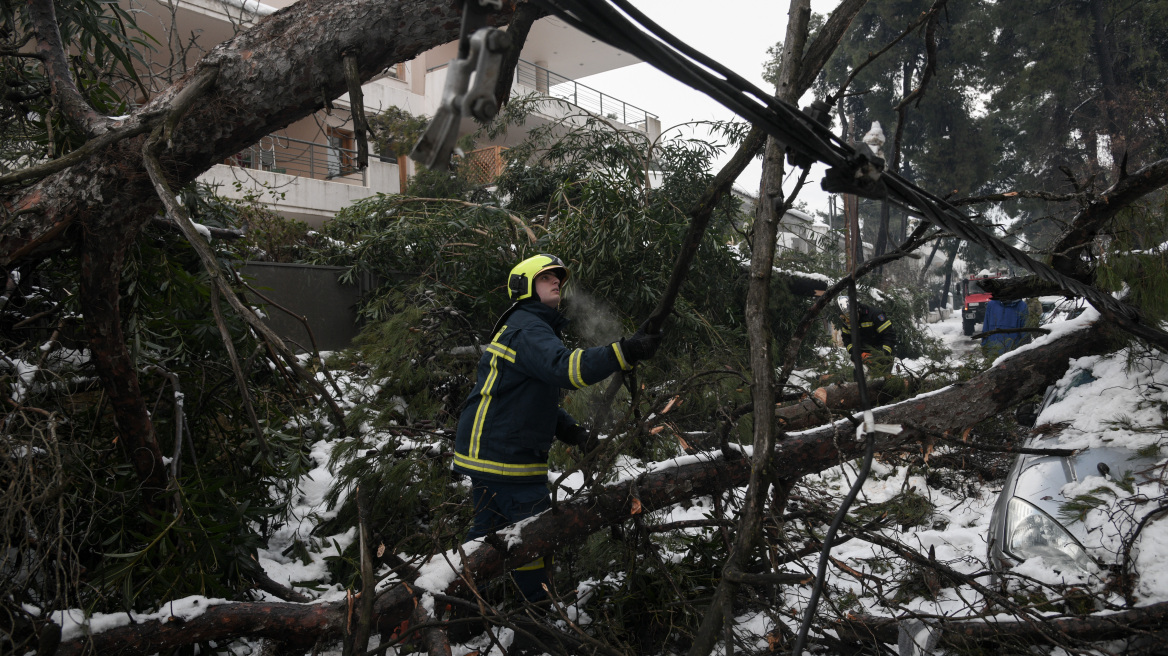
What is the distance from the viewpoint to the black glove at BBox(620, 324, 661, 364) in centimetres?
262

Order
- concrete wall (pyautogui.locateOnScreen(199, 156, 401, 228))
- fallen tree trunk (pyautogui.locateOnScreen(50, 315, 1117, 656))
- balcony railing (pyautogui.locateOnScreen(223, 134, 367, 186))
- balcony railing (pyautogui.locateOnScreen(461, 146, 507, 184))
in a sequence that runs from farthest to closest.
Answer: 1. balcony railing (pyautogui.locateOnScreen(223, 134, 367, 186))
2. concrete wall (pyautogui.locateOnScreen(199, 156, 401, 228))
3. balcony railing (pyautogui.locateOnScreen(461, 146, 507, 184))
4. fallen tree trunk (pyautogui.locateOnScreen(50, 315, 1117, 656))

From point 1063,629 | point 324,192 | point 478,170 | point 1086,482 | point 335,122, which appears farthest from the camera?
point 335,122

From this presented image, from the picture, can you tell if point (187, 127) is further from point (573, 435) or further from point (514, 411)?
point (573, 435)

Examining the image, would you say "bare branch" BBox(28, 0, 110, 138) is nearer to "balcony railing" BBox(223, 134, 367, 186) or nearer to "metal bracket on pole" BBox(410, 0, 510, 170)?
"metal bracket on pole" BBox(410, 0, 510, 170)

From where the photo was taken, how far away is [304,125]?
1349 cm

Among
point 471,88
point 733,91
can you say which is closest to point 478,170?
point 733,91

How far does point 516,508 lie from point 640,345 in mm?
1103

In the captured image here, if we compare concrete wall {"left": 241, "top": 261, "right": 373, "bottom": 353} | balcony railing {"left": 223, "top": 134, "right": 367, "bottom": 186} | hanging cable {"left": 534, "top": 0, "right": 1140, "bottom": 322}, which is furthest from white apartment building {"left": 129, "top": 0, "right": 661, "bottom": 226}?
hanging cable {"left": 534, "top": 0, "right": 1140, "bottom": 322}

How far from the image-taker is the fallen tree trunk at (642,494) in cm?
237

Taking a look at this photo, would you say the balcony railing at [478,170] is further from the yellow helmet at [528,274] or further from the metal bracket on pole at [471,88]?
the metal bracket on pole at [471,88]

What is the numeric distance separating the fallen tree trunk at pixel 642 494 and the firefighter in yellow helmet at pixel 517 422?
0.92 feet

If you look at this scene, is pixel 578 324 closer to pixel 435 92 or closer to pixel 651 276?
pixel 651 276

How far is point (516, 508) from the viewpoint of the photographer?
10.5ft

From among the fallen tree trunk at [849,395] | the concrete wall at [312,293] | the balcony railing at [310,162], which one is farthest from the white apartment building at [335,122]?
the fallen tree trunk at [849,395]
